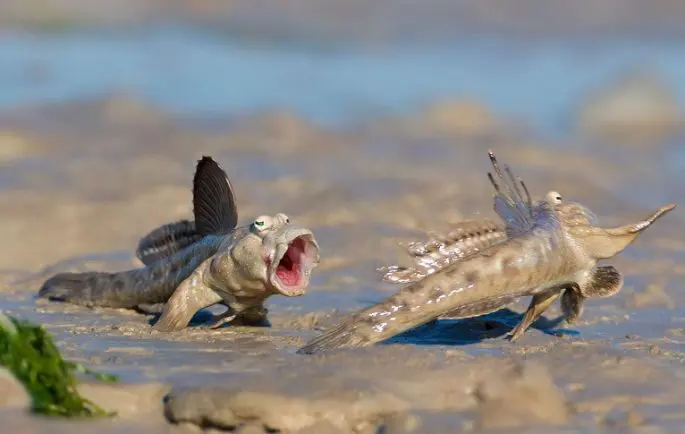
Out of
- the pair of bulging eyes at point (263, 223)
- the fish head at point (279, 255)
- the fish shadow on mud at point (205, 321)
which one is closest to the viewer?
the fish head at point (279, 255)

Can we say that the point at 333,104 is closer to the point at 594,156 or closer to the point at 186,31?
the point at 594,156

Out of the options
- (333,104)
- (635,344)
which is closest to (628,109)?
(333,104)

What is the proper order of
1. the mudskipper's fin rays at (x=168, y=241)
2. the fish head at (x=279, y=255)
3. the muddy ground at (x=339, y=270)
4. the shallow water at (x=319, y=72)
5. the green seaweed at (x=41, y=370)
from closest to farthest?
the green seaweed at (x=41, y=370) → the muddy ground at (x=339, y=270) → the fish head at (x=279, y=255) → the mudskipper's fin rays at (x=168, y=241) → the shallow water at (x=319, y=72)

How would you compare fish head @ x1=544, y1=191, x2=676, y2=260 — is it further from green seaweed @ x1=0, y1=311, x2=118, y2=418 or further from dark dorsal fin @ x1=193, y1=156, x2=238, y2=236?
green seaweed @ x1=0, y1=311, x2=118, y2=418

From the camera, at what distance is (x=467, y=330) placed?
548cm

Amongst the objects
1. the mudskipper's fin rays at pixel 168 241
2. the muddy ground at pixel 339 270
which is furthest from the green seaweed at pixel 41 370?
the mudskipper's fin rays at pixel 168 241

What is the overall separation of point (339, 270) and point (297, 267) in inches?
66.4

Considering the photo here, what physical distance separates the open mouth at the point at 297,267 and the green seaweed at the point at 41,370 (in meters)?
1.26

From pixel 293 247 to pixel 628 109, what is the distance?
8.21 meters

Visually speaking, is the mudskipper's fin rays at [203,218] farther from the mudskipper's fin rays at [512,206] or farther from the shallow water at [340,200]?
the mudskipper's fin rays at [512,206]

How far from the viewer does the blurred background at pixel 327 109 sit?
8.36 meters

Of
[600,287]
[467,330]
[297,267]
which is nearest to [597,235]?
[600,287]

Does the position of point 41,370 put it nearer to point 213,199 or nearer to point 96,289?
point 213,199

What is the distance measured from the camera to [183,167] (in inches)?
373
